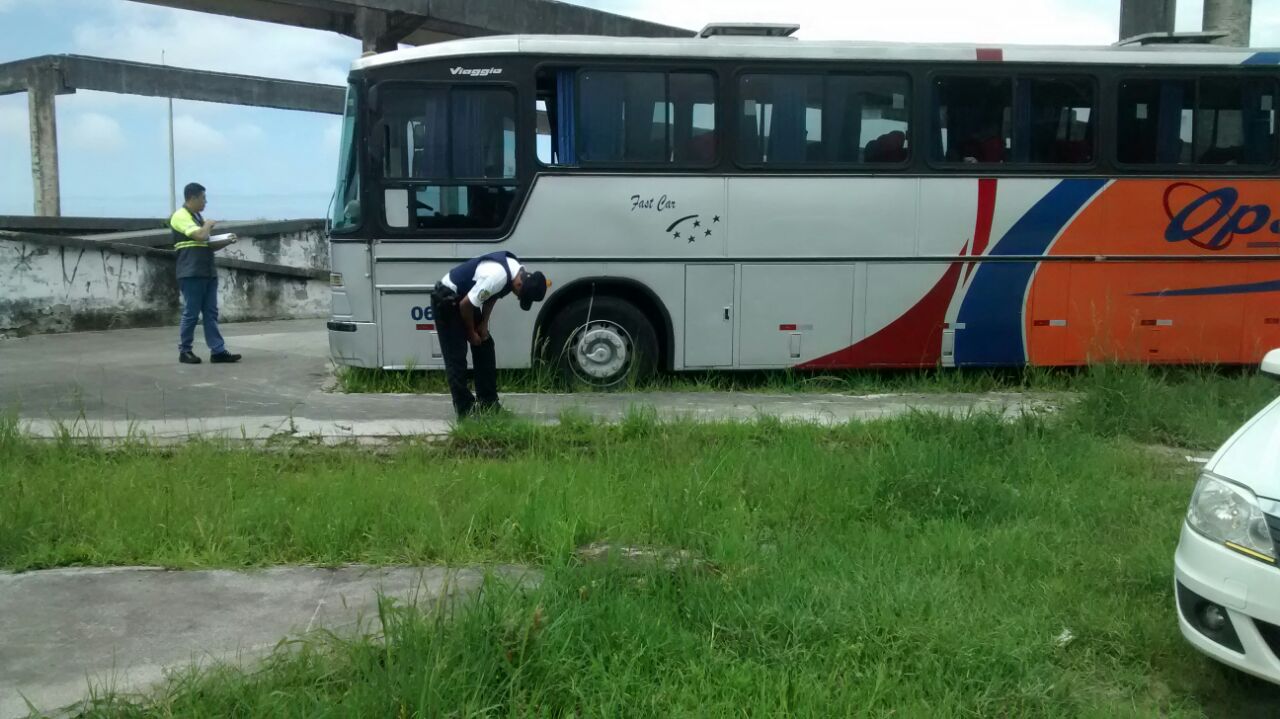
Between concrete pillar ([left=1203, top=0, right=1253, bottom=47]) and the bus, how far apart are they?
1.62 feet

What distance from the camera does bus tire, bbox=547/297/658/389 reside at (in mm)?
8938

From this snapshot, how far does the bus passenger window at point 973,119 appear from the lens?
916 centimetres

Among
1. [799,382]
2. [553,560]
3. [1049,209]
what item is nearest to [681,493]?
[553,560]

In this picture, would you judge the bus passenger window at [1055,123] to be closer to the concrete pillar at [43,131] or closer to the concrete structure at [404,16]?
the concrete structure at [404,16]

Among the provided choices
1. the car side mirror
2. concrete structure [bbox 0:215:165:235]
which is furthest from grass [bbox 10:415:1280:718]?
concrete structure [bbox 0:215:165:235]

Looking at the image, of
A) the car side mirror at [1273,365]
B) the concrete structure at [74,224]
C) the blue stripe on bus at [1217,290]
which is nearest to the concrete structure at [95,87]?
the concrete structure at [74,224]

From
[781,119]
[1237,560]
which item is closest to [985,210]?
[781,119]

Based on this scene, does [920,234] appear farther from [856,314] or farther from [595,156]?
[595,156]

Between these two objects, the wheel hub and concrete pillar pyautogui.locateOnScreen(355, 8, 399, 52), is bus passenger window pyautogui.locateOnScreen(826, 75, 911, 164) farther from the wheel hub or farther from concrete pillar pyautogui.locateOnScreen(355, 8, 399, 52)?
concrete pillar pyautogui.locateOnScreen(355, 8, 399, 52)

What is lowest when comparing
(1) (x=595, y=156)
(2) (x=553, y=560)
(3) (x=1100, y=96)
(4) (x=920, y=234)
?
(2) (x=553, y=560)

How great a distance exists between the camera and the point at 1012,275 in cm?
925

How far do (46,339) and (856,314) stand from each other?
31.2 feet

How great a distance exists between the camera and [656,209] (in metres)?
8.89

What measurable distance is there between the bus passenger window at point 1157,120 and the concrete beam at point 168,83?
878 inches
